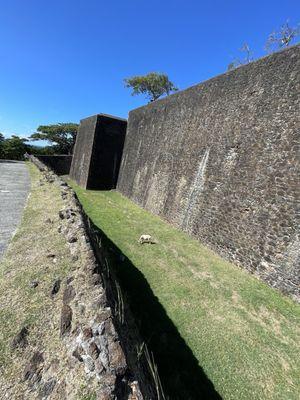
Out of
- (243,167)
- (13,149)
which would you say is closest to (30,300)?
(243,167)

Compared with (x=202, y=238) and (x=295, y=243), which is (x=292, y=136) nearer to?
(x=295, y=243)

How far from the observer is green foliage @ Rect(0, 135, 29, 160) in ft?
112

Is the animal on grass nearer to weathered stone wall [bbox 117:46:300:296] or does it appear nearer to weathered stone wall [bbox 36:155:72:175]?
weathered stone wall [bbox 117:46:300:296]

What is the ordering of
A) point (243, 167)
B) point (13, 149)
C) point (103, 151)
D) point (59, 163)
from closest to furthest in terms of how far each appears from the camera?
1. point (243, 167)
2. point (103, 151)
3. point (59, 163)
4. point (13, 149)

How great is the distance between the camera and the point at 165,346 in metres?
4.12

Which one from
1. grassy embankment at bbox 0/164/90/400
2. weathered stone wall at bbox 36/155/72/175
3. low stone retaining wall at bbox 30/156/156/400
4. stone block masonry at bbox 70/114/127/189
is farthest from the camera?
weathered stone wall at bbox 36/155/72/175

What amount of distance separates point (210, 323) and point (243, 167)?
13.9 ft

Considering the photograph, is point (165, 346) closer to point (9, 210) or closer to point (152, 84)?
point (9, 210)

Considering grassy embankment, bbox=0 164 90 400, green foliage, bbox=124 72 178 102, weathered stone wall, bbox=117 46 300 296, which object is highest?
green foliage, bbox=124 72 178 102

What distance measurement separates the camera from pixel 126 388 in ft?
6.44

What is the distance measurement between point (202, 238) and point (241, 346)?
4.56 metres

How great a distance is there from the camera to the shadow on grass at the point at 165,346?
11.3 ft

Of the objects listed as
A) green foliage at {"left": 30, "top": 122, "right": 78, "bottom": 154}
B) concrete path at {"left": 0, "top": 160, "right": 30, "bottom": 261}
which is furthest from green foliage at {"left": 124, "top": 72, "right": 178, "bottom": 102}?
concrete path at {"left": 0, "top": 160, "right": 30, "bottom": 261}

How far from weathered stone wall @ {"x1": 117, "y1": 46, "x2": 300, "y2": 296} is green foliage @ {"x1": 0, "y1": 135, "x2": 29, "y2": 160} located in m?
28.4
